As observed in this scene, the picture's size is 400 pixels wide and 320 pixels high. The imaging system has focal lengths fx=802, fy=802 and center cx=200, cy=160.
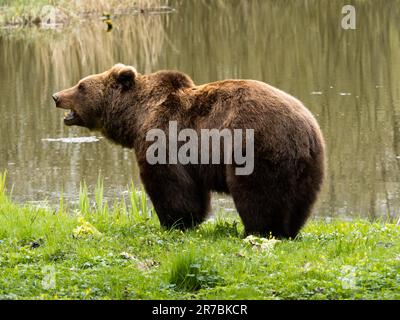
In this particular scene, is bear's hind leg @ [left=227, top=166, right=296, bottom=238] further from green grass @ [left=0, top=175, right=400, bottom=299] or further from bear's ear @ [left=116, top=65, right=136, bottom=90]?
bear's ear @ [left=116, top=65, right=136, bottom=90]

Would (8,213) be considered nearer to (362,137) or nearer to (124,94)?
(124,94)

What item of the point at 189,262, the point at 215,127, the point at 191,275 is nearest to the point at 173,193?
the point at 215,127

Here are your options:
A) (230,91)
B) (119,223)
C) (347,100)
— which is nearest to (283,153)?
(230,91)

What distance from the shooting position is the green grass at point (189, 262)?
6410 millimetres

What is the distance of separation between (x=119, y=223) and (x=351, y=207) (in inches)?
240

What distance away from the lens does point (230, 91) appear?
8.78 meters

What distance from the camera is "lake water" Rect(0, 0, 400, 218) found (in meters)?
16.5

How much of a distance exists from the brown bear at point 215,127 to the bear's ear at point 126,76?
1cm

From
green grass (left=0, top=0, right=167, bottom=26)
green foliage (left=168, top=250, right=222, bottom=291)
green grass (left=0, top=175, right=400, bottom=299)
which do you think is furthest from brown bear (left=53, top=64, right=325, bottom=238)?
green grass (left=0, top=0, right=167, bottom=26)

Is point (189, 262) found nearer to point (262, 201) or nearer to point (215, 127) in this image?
point (262, 201)

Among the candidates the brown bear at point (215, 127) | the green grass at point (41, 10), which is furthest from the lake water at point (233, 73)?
the brown bear at point (215, 127)

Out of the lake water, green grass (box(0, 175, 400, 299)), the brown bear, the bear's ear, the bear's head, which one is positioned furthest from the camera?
the lake water

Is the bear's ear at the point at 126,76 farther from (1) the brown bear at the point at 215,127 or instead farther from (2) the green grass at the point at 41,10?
(2) the green grass at the point at 41,10

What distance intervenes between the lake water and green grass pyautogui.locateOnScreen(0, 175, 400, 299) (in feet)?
18.5
